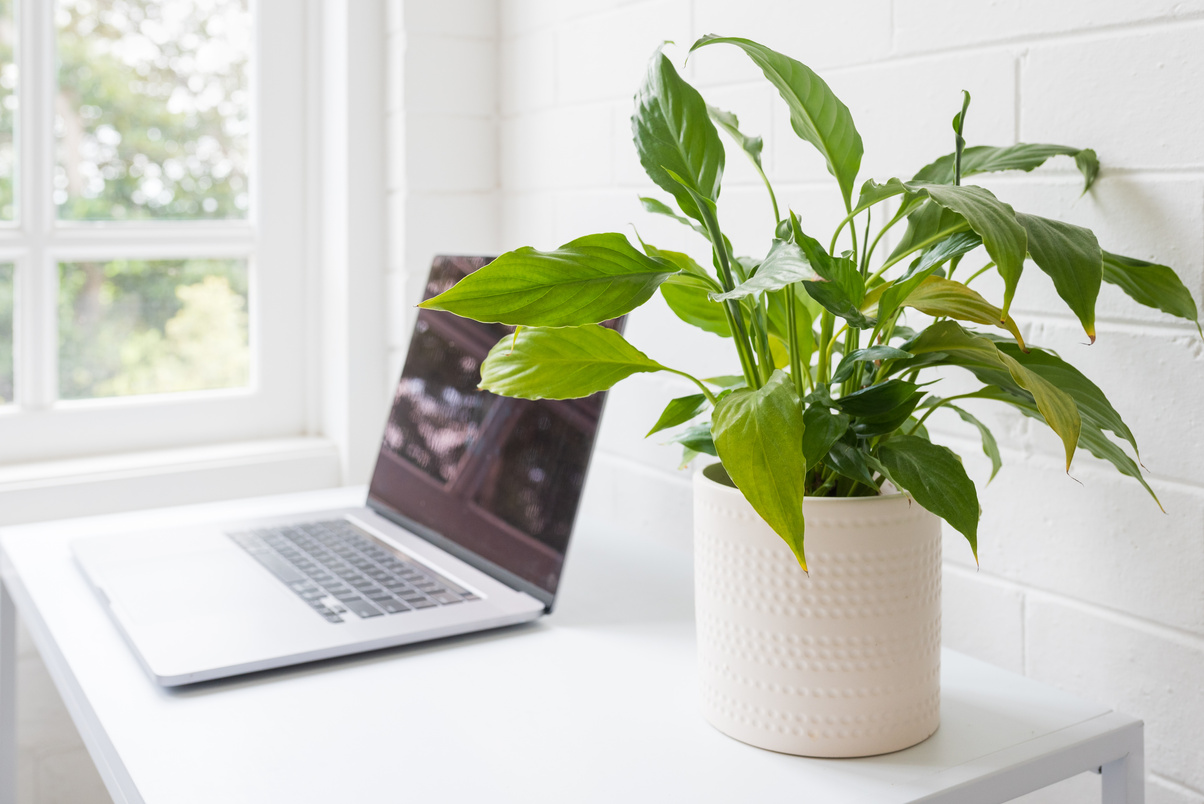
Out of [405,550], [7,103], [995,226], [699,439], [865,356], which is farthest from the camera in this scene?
[7,103]

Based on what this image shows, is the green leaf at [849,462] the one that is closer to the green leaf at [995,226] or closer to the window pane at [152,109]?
the green leaf at [995,226]

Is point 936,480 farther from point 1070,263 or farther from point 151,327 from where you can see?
point 151,327

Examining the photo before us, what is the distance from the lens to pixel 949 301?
0.61 m

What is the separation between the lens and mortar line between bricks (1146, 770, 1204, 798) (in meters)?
0.78

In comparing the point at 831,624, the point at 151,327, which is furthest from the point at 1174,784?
the point at 151,327

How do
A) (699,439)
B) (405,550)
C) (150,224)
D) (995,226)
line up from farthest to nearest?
(150,224)
(405,550)
(699,439)
(995,226)

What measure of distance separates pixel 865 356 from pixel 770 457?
0.11 meters

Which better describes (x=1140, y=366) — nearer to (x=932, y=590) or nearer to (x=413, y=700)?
(x=932, y=590)

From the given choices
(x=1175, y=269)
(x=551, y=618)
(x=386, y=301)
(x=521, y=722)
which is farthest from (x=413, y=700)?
(x=386, y=301)

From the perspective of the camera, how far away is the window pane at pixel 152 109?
57.7 inches

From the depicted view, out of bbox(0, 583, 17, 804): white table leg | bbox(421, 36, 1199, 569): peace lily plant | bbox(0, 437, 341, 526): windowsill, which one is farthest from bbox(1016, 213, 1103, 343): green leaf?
bbox(0, 437, 341, 526): windowsill

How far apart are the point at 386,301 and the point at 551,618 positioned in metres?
0.73

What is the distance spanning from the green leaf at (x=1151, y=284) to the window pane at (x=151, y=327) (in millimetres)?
1274

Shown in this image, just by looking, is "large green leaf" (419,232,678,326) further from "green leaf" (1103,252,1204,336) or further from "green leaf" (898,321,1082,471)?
"green leaf" (1103,252,1204,336)
